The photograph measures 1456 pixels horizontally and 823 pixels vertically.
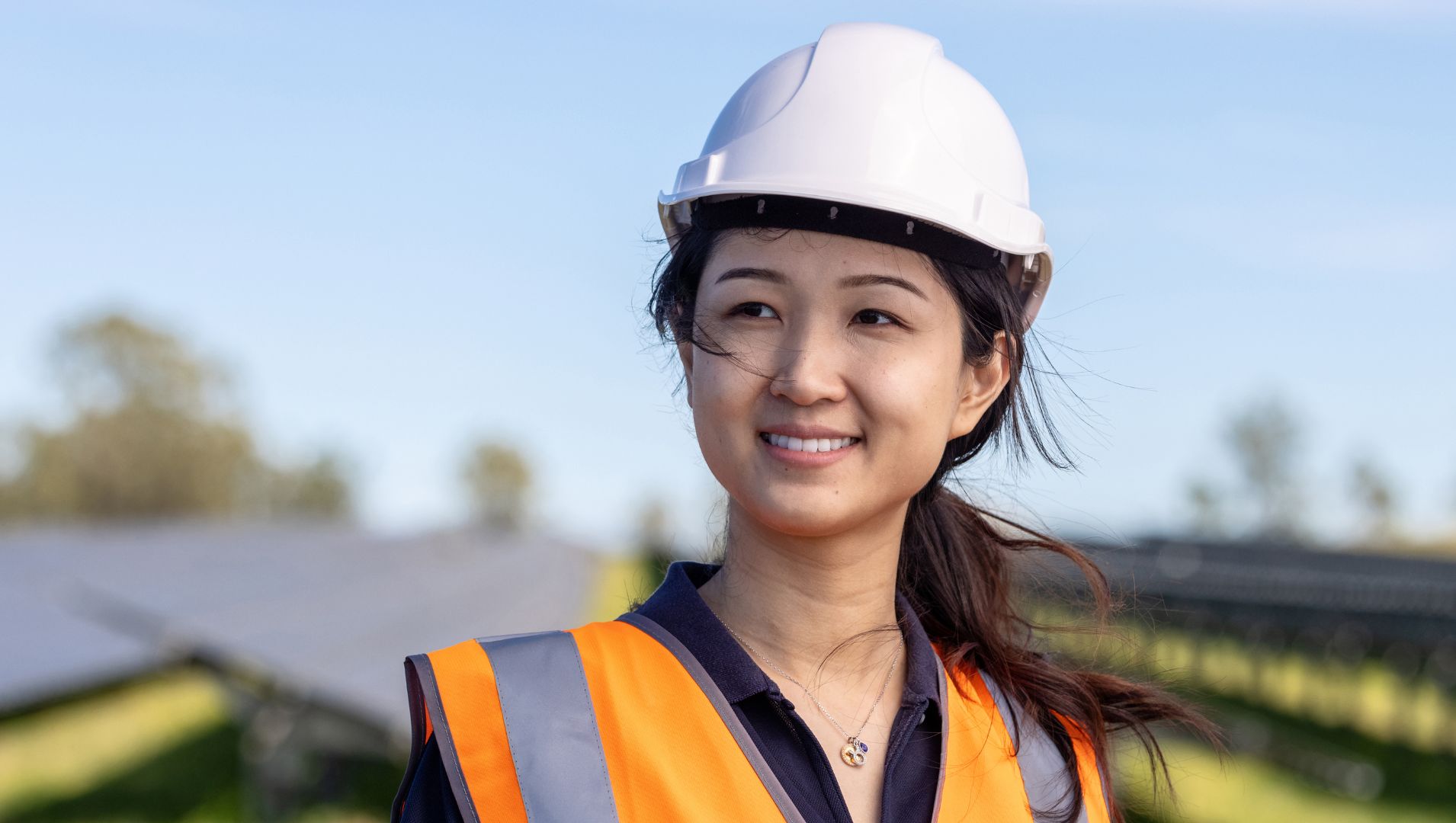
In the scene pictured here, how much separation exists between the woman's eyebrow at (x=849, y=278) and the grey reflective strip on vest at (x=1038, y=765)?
0.74 meters

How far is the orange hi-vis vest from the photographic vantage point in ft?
6.26

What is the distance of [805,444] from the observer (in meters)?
2.03

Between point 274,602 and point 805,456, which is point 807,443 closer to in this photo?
point 805,456

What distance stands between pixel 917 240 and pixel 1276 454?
290 feet

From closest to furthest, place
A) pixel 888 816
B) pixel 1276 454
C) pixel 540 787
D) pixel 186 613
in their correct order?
pixel 540 787 → pixel 888 816 → pixel 186 613 → pixel 1276 454

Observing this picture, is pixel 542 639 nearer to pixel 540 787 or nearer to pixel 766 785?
pixel 540 787

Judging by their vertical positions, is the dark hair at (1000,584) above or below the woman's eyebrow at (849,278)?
below

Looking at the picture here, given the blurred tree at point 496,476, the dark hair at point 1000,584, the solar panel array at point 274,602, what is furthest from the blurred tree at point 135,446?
the dark hair at point 1000,584

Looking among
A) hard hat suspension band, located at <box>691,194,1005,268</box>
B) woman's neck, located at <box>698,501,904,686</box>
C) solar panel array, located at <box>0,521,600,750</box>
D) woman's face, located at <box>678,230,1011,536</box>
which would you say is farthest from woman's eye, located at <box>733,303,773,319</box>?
solar panel array, located at <box>0,521,600,750</box>

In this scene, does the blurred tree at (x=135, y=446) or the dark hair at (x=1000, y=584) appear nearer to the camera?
the dark hair at (x=1000, y=584)

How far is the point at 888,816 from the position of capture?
206cm

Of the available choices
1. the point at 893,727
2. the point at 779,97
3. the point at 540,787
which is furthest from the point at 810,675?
the point at 779,97

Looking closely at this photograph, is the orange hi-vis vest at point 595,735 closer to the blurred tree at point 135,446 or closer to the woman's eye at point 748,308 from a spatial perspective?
the woman's eye at point 748,308

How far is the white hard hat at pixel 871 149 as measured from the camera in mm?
2068
